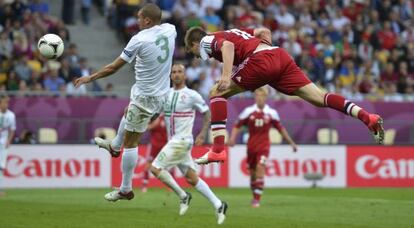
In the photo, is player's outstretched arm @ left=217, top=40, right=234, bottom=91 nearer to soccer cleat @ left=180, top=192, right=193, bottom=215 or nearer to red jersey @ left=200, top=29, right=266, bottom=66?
red jersey @ left=200, top=29, right=266, bottom=66

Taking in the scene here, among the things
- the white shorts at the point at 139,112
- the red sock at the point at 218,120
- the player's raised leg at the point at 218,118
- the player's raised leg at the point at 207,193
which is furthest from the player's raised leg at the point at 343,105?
the player's raised leg at the point at 207,193

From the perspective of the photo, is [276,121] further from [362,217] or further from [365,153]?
[365,153]

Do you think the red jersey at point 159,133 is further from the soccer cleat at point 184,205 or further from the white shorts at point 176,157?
the soccer cleat at point 184,205

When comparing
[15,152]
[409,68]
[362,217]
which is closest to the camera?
[362,217]

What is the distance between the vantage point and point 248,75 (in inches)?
567

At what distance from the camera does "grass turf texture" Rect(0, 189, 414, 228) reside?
1625cm

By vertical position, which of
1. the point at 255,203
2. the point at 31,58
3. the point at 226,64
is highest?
the point at 31,58

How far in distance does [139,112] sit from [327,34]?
68.1 feet

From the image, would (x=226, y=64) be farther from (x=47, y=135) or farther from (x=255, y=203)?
(x=47, y=135)

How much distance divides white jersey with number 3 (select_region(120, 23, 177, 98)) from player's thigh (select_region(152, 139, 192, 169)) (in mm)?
3255

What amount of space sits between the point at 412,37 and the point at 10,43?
49.7ft

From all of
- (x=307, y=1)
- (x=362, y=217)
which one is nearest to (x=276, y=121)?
(x=362, y=217)

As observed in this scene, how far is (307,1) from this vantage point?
36281 millimetres

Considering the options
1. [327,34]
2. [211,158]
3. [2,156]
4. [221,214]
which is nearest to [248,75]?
[211,158]
